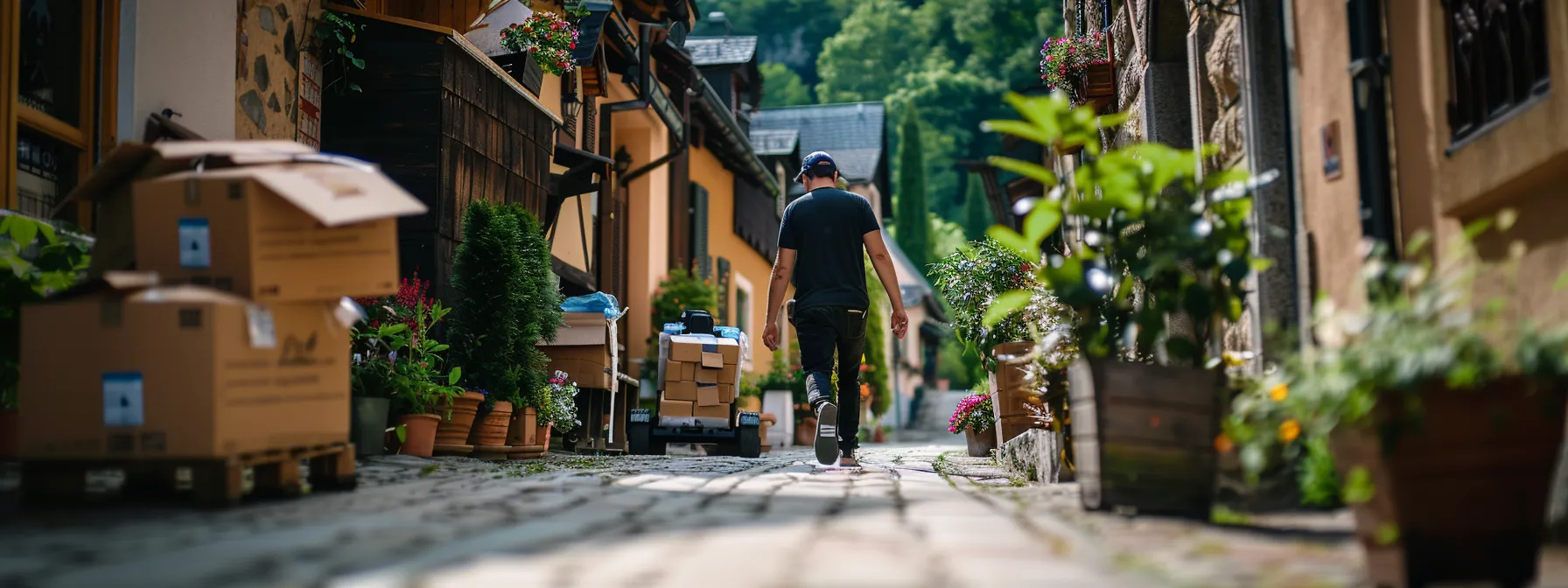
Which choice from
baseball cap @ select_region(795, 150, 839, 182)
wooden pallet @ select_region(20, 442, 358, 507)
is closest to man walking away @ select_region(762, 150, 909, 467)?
baseball cap @ select_region(795, 150, 839, 182)

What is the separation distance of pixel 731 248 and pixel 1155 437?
1711cm

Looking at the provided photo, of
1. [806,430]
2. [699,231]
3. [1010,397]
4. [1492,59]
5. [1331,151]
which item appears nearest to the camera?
[1492,59]

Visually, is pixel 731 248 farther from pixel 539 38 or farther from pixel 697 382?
pixel 697 382

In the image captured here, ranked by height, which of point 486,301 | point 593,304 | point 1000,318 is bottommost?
point 1000,318

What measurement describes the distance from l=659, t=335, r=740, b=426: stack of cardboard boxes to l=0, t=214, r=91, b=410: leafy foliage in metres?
5.58

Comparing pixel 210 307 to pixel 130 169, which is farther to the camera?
pixel 130 169

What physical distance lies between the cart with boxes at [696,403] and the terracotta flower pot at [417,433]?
299cm

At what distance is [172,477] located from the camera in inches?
163

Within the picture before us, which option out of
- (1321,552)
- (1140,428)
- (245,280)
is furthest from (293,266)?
(1321,552)

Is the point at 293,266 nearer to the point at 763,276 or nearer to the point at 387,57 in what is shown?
the point at 387,57

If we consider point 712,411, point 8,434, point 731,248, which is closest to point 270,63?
point 8,434

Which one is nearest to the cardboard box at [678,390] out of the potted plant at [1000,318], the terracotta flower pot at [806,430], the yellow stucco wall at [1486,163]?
the potted plant at [1000,318]

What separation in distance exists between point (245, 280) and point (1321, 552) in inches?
116

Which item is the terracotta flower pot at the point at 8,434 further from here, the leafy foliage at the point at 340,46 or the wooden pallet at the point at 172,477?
the leafy foliage at the point at 340,46
